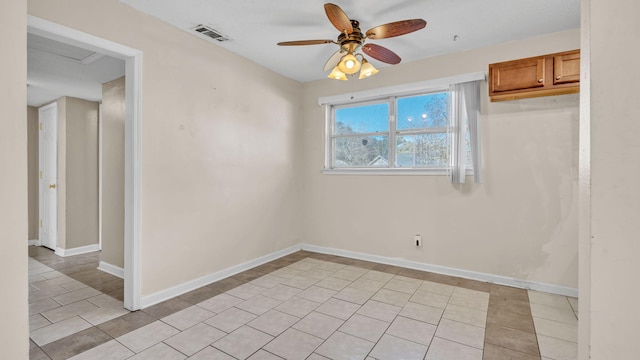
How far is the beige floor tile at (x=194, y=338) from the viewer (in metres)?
2.09

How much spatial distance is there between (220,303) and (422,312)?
1857 mm

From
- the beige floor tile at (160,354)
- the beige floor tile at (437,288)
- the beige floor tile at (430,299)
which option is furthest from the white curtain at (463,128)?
the beige floor tile at (160,354)

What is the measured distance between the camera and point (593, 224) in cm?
75

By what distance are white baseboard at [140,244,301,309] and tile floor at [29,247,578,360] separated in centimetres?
7

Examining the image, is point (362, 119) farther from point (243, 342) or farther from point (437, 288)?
point (243, 342)

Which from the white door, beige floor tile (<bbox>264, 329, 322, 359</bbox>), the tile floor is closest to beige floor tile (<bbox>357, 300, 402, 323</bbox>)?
the tile floor

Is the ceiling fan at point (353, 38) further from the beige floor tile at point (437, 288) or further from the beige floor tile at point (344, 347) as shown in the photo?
the beige floor tile at point (437, 288)

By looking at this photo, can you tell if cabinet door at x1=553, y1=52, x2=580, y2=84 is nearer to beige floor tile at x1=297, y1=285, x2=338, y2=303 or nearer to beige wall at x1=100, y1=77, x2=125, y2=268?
beige floor tile at x1=297, y1=285, x2=338, y2=303

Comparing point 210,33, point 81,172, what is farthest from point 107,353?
point 81,172

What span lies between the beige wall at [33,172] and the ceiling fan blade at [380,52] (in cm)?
587

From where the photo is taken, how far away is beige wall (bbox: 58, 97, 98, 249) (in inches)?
178

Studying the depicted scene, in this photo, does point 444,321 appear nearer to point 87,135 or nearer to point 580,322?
point 580,322

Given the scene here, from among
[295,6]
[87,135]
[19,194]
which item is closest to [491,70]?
[295,6]

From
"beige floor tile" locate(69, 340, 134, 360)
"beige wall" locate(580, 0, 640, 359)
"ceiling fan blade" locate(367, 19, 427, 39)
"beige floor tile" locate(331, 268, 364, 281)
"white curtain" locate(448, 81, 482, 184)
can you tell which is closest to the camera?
"beige wall" locate(580, 0, 640, 359)
